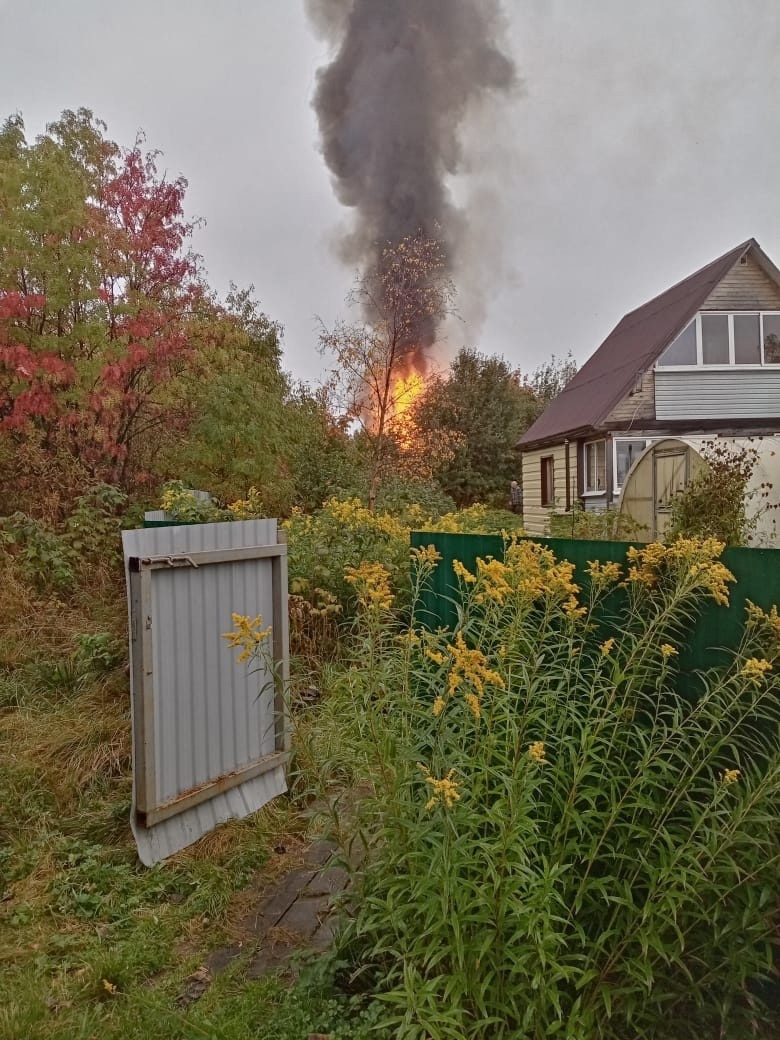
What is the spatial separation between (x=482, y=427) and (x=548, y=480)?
16.1ft

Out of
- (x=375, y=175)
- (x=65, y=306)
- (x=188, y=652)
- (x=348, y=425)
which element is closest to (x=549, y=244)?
(x=375, y=175)

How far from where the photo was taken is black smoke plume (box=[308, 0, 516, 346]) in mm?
15336

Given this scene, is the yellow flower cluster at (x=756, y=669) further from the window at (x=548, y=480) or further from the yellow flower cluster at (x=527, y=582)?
the window at (x=548, y=480)

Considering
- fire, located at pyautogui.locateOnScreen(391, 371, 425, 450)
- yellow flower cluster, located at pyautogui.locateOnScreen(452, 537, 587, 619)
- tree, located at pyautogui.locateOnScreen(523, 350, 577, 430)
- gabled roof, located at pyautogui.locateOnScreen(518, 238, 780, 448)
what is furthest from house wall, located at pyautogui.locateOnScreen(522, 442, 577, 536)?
yellow flower cluster, located at pyautogui.locateOnScreen(452, 537, 587, 619)

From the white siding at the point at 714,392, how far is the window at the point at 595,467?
125 centimetres

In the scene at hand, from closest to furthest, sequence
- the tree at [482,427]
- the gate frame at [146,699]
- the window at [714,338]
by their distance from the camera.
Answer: the gate frame at [146,699] → the window at [714,338] → the tree at [482,427]

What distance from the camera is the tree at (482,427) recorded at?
1856cm

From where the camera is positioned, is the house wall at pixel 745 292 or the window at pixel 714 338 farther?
the window at pixel 714 338

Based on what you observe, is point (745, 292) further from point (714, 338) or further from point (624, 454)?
point (624, 454)

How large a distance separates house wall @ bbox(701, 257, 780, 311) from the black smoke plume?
223 inches

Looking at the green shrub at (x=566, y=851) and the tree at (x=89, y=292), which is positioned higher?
the tree at (x=89, y=292)

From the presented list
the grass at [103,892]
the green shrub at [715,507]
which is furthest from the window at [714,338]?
the grass at [103,892]

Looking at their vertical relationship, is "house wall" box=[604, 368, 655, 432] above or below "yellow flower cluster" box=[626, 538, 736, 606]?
above

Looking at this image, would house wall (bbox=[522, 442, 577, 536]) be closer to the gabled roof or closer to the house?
the gabled roof
